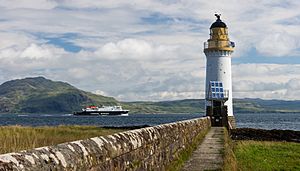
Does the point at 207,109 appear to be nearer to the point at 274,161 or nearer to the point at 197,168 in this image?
the point at 274,161

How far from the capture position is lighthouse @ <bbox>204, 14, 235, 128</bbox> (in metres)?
37.1

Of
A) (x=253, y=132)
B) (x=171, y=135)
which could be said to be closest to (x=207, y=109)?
(x=253, y=132)

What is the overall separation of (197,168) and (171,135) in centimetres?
94

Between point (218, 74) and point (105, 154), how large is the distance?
3405 centimetres

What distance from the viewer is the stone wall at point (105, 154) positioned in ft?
11.6

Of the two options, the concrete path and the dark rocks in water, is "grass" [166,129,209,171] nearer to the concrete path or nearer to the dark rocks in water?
the concrete path

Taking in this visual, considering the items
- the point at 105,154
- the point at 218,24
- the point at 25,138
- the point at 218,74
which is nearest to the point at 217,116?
the point at 218,74

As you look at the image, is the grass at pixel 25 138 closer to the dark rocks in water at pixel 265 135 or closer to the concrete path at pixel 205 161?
the concrete path at pixel 205 161

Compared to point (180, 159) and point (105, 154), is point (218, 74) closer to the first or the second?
point (180, 159)

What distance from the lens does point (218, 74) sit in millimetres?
38594

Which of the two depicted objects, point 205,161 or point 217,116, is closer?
point 205,161

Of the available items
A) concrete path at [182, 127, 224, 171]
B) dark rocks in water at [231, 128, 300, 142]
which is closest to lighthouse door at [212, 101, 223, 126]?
dark rocks in water at [231, 128, 300, 142]

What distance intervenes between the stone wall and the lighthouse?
91.1 ft

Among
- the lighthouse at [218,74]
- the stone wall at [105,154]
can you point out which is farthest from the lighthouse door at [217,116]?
the stone wall at [105,154]
